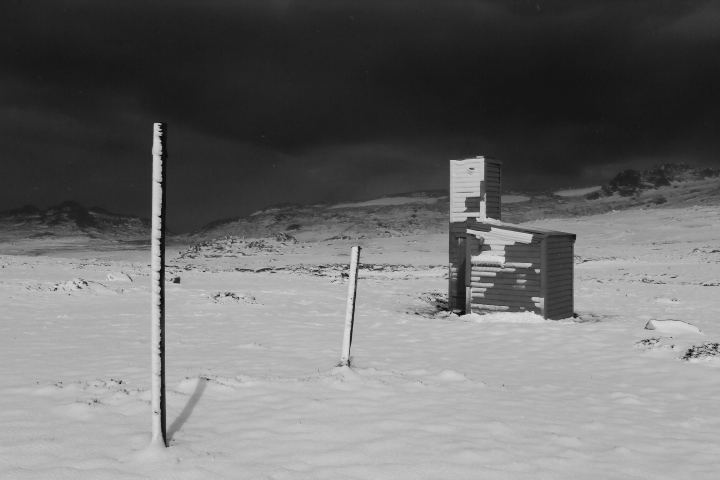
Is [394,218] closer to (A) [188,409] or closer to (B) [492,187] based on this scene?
(B) [492,187]

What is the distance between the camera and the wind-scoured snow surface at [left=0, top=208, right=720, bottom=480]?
4.76 meters

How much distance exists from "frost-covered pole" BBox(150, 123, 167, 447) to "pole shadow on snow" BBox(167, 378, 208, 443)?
14.7 inches

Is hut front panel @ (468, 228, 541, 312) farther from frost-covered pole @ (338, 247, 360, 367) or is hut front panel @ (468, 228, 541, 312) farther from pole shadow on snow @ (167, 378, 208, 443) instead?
pole shadow on snow @ (167, 378, 208, 443)

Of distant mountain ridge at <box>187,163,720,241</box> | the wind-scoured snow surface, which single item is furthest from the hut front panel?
distant mountain ridge at <box>187,163,720,241</box>

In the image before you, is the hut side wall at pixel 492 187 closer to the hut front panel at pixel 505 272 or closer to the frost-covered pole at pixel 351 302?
the hut front panel at pixel 505 272

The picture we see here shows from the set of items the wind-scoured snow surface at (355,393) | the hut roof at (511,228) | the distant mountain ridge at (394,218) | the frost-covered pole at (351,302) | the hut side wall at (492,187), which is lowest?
the wind-scoured snow surface at (355,393)

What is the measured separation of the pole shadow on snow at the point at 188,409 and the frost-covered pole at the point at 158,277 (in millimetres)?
374

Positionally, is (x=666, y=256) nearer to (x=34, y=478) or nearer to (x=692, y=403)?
(x=692, y=403)

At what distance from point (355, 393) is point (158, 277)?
326 centimetres

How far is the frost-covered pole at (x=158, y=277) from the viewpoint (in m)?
4.73

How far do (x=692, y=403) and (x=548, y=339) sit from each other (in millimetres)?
4986

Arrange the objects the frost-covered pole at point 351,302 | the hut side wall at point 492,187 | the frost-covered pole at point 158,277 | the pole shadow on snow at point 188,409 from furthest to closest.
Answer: the hut side wall at point 492,187, the frost-covered pole at point 351,302, the pole shadow on snow at point 188,409, the frost-covered pole at point 158,277

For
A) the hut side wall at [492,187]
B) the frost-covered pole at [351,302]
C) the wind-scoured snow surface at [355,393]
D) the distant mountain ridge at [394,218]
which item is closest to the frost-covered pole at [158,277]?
the wind-scoured snow surface at [355,393]

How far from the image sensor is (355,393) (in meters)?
7.01
